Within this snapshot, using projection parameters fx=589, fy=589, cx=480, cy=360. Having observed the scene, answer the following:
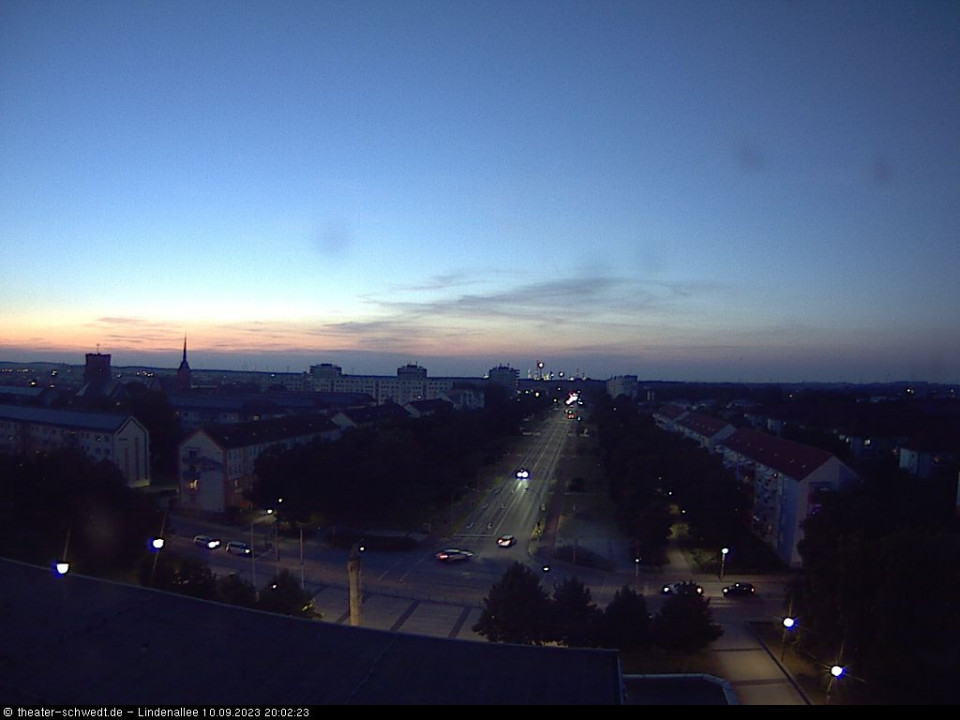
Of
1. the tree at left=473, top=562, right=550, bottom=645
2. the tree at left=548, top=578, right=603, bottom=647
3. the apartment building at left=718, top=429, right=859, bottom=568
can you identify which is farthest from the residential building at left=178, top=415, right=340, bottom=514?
the apartment building at left=718, top=429, right=859, bottom=568

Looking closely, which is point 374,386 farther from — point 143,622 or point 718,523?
point 143,622

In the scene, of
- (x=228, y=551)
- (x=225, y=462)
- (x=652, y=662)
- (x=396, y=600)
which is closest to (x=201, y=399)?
(x=225, y=462)

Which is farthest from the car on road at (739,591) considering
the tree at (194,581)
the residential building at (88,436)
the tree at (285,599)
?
the residential building at (88,436)

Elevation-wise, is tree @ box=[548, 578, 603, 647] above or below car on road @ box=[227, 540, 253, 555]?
above

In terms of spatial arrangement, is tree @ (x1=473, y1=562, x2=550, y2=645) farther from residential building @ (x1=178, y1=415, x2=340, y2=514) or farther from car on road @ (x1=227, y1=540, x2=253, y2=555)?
residential building @ (x1=178, y1=415, x2=340, y2=514)

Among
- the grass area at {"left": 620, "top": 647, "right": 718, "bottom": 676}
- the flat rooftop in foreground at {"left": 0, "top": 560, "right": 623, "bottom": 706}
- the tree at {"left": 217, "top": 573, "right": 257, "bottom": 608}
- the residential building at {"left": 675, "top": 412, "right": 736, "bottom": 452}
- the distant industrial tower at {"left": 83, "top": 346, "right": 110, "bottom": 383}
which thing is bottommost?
the grass area at {"left": 620, "top": 647, "right": 718, "bottom": 676}

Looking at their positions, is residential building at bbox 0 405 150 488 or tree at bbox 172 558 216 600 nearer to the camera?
tree at bbox 172 558 216 600
